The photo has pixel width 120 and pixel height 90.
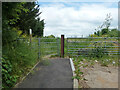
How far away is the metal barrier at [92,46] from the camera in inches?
265

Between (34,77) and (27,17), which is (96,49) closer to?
(34,77)

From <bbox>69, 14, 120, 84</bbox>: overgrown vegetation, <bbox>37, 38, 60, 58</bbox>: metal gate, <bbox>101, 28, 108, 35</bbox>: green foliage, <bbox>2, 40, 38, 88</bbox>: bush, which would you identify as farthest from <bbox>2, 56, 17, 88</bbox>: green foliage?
<bbox>101, 28, 108, 35</bbox>: green foliage

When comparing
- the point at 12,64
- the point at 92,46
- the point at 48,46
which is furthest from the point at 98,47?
the point at 12,64

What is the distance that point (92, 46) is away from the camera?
6.98 m

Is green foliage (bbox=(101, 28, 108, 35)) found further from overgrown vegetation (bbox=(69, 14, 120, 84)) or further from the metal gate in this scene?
the metal gate

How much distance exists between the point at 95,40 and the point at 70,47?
5.27 ft

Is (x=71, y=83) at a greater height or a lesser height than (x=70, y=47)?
lesser

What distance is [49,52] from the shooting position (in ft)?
23.9

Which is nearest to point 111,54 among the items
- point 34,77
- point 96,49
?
point 96,49

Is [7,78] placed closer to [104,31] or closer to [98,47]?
[98,47]

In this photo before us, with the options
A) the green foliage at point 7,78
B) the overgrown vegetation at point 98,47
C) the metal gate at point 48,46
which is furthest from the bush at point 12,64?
the overgrown vegetation at point 98,47

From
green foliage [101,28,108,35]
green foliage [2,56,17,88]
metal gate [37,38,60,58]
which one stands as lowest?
green foliage [2,56,17,88]

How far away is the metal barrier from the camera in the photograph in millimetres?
6738

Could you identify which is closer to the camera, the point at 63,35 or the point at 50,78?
the point at 50,78
